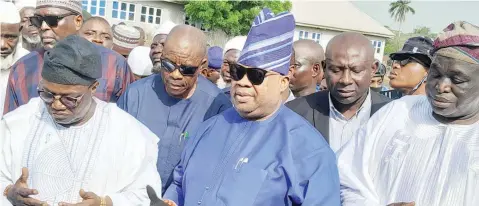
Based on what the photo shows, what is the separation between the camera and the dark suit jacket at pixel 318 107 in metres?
3.74

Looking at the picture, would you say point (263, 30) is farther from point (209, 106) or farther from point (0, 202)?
point (0, 202)

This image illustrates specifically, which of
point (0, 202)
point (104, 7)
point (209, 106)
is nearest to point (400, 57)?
point (209, 106)

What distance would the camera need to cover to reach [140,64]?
640 centimetres

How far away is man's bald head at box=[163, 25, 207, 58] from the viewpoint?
3.51 m

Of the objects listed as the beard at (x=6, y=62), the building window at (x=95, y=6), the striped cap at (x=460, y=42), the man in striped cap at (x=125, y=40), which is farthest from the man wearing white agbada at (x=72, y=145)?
the building window at (x=95, y=6)

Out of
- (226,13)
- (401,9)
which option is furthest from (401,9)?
(226,13)

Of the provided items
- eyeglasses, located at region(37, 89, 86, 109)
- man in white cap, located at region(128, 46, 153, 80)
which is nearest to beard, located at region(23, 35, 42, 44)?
man in white cap, located at region(128, 46, 153, 80)

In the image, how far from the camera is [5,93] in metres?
3.62

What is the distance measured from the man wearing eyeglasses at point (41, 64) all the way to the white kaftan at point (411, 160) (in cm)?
192

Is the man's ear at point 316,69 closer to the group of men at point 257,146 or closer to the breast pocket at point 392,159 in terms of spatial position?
the group of men at point 257,146

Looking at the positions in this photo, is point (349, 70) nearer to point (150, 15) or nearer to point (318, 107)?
point (318, 107)

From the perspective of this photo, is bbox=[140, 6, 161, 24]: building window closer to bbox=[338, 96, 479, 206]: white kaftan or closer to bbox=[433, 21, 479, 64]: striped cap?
bbox=[338, 96, 479, 206]: white kaftan

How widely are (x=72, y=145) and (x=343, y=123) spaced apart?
6.37 ft

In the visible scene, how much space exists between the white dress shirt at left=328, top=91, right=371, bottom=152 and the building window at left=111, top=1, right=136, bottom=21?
24436 mm
